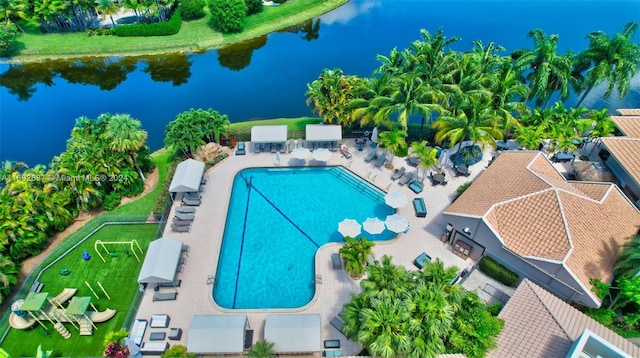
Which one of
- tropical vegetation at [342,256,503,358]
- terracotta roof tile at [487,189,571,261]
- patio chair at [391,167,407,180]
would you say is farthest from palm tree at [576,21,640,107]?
tropical vegetation at [342,256,503,358]

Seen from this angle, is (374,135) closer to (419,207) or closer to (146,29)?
(419,207)

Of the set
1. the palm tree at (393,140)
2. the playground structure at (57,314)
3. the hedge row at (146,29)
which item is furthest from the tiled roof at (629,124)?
the hedge row at (146,29)

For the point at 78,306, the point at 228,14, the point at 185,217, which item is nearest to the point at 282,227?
the point at 185,217

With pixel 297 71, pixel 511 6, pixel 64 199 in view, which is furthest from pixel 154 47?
pixel 511 6

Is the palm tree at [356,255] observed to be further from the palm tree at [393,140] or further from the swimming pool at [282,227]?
the palm tree at [393,140]

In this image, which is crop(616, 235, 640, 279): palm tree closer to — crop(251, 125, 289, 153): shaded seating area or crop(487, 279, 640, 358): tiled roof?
crop(487, 279, 640, 358): tiled roof
